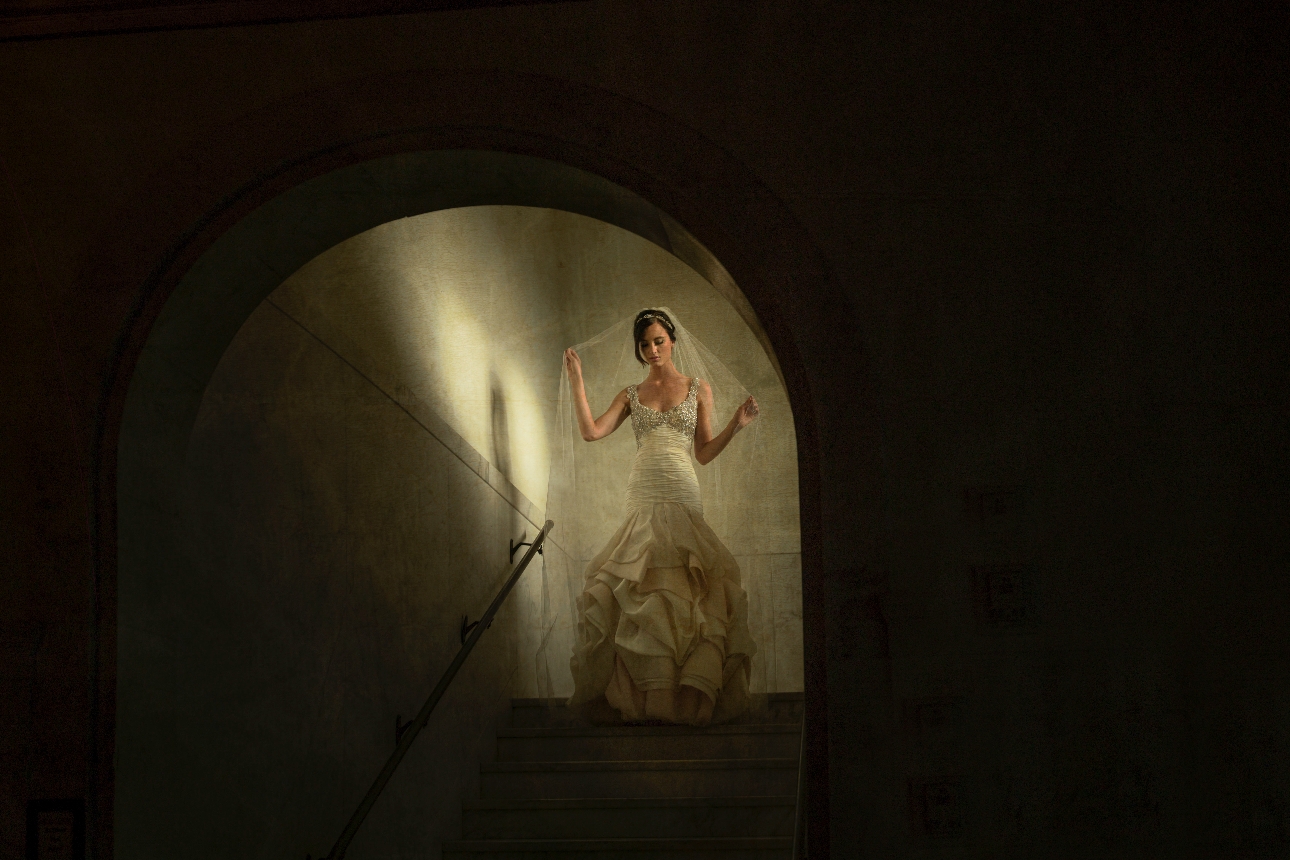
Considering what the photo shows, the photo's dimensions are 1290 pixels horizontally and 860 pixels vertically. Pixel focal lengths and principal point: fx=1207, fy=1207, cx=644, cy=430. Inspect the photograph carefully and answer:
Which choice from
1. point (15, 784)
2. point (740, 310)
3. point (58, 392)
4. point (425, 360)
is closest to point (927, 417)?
point (740, 310)

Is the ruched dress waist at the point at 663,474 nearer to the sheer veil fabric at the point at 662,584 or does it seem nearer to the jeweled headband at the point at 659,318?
the sheer veil fabric at the point at 662,584

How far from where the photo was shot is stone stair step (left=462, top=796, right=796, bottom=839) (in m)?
4.34

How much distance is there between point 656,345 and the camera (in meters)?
6.03

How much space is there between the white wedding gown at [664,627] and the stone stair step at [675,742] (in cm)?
18

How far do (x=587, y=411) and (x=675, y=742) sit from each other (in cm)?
185

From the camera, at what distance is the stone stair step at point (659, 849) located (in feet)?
13.6

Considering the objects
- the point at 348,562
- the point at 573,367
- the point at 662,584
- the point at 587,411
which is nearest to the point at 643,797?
the point at 662,584

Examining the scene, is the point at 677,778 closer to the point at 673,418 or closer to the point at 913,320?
the point at 673,418

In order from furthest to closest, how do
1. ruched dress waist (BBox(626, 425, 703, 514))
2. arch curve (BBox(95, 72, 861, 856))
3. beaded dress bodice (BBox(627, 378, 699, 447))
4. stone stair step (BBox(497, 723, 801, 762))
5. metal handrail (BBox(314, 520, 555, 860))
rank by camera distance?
beaded dress bodice (BBox(627, 378, 699, 447)), ruched dress waist (BBox(626, 425, 703, 514)), stone stair step (BBox(497, 723, 801, 762)), metal handrail (BBox(314, 520, 555, 860)), arch curve (BBox(95, 72, 861, 856))

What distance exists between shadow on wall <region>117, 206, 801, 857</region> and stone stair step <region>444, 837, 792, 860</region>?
0.52 m

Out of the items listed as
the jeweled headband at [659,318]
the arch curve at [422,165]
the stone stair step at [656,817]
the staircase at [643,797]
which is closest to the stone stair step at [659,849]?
the staircase at [643,797]

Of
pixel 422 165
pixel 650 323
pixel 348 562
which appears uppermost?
pixel 650 323

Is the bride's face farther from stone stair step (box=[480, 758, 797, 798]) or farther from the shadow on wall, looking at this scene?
stone stair step (box=[480, 758, 797, 798])

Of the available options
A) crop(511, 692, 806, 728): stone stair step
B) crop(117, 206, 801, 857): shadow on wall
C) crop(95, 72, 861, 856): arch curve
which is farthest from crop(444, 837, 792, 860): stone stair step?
crop(95, 72, 861, 856): arch curve
